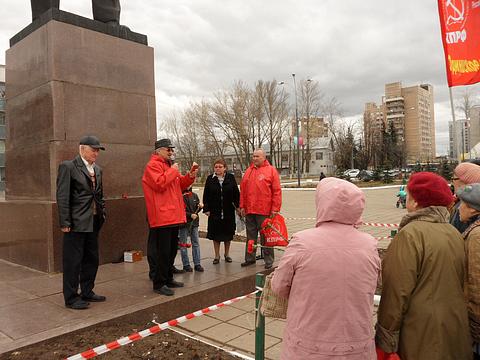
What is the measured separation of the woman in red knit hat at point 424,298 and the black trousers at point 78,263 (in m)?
3.46

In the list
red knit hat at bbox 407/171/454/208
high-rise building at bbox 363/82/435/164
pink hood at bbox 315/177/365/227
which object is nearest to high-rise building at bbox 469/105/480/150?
red knit hat at bbox 407/171/454/208

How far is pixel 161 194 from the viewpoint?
5.05 m

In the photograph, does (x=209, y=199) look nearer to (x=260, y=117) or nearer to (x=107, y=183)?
(x=107, y=183)

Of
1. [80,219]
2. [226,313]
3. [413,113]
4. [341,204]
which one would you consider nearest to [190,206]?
[226,313]

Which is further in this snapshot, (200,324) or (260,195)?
(260,195)

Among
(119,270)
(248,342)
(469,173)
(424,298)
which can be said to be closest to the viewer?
(424,298)

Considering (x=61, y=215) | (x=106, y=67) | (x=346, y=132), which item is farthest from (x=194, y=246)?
(x=346, y=132)

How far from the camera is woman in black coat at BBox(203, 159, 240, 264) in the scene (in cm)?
657

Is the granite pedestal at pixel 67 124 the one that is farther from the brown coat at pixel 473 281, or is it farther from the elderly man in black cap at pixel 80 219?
the brown coat at pixel 473 281

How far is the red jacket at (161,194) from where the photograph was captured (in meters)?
4.93

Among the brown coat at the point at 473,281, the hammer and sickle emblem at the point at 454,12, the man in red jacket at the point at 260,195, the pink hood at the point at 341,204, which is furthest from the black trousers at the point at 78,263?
the hammer and sickle emblem at the point at 454,12

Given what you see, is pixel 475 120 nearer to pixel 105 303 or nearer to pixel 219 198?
pixel 219 198

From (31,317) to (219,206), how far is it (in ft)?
10.4

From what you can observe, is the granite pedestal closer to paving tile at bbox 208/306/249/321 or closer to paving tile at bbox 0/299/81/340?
paving tile at bbox 0/299/81/340
